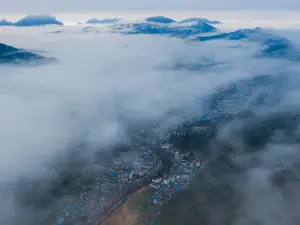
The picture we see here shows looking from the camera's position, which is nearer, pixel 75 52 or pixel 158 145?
pixel 158 145

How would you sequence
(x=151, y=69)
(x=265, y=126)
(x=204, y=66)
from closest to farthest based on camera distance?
(x=265, y=126) → (x=151, y=69) → (x=204, y=66)

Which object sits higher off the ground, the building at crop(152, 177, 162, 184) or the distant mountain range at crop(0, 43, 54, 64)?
the distant mountain range at crop(0, 43, 54, 64)

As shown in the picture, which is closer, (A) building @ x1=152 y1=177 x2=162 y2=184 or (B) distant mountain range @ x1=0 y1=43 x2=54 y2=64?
(A) building @ x1=152 y1=177 x2=162 y2=184

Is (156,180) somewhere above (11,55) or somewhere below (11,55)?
below

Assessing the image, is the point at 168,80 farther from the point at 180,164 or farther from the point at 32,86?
the point at 180,164

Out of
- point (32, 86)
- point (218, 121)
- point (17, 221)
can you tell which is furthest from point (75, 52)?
point (17, 221)

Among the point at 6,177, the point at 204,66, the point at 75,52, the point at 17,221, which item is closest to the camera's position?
the point at 17,221

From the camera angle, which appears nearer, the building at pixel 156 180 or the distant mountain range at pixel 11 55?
the building at pixel 156 180

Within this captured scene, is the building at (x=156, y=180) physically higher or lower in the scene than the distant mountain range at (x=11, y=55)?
lower

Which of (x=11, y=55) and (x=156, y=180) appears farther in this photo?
(x=11, y=55)

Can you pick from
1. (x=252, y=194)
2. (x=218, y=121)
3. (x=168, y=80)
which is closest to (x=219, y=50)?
(x=168, y=80)

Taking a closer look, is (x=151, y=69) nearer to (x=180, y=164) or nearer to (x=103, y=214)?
→ (x=180, y=164)
